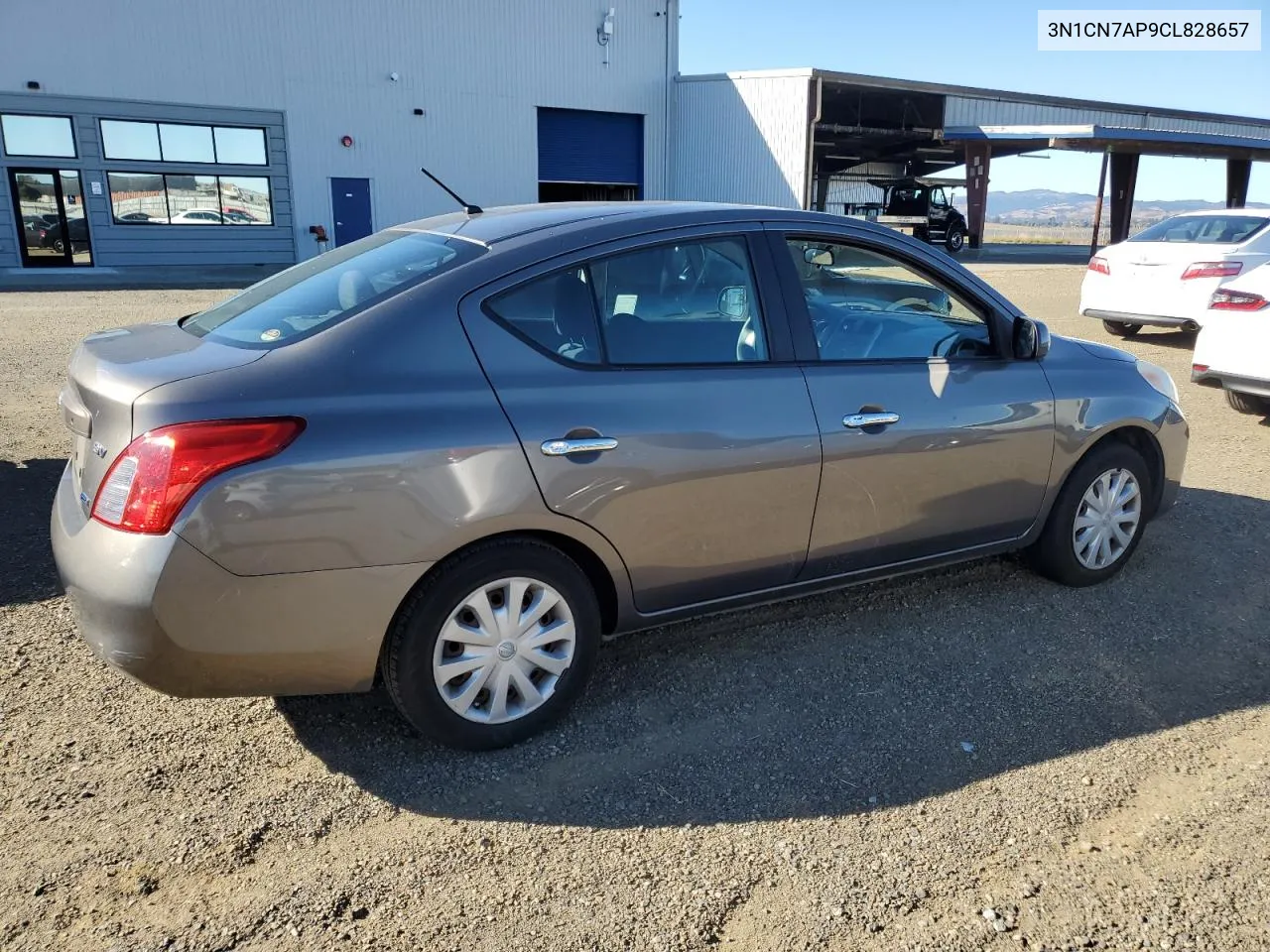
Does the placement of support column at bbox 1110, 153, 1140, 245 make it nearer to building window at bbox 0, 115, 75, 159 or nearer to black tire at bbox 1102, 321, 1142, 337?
black tire at bbox 1102, 321, 1142, 337

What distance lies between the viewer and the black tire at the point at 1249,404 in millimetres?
8203

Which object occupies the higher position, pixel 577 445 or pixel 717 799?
pixel 577 445

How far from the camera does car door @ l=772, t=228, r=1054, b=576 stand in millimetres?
3574

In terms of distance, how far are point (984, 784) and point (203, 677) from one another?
2.35 m

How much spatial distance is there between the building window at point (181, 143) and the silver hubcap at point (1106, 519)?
2502cm

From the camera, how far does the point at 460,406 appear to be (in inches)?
113

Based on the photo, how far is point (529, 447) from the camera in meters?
2.92

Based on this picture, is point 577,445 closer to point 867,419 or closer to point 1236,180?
point 867,419

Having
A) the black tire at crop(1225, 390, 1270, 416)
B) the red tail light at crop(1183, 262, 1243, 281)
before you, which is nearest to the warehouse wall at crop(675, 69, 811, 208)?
the red tail light at crop(1183, 262, 1243, 281)

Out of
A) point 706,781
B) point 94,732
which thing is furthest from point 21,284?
point 706,781

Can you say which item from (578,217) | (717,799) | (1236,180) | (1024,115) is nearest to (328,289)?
(578,217)

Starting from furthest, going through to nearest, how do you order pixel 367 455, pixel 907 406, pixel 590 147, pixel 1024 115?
pixel 1024 115, pixel 590 147, pixel 907 406, pixel 367 455

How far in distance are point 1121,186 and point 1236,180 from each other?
30.1ft

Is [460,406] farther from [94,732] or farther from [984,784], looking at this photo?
[984,784]
